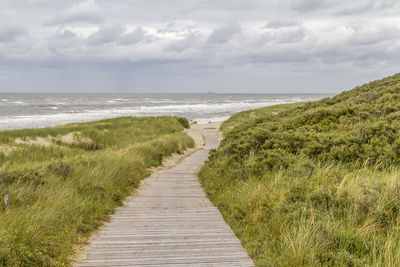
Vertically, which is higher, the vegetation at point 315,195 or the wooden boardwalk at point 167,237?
the vegetation at point 315,195

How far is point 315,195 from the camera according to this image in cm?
616

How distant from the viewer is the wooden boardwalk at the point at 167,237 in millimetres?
4789

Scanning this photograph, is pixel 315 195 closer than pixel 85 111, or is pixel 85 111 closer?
pixel 315 195

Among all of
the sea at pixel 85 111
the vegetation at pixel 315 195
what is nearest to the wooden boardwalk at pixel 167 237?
the vegetation at pixel 315 195

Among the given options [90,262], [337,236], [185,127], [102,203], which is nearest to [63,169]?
[102,203]

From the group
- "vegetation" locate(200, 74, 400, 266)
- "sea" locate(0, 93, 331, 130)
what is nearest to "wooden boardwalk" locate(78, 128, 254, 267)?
"vegetation" locate(200, 74, 400, 266)

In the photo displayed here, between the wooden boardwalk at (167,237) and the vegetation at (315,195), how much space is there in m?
0.35

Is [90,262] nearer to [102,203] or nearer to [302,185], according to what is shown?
[102,203]

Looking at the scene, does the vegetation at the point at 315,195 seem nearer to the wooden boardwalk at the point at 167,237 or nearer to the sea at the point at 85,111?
the wooden boardwalk at the point at 167,237

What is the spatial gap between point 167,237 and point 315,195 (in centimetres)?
283

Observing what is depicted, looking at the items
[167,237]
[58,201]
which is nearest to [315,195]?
[167,237]

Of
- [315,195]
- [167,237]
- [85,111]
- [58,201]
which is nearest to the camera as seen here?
[167,237]

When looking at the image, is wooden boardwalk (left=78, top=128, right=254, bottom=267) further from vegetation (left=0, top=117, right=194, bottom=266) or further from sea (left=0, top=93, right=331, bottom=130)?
sea (left=0, top=93, right=331, bottom=130)

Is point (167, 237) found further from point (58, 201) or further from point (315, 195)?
point (315, 195)
